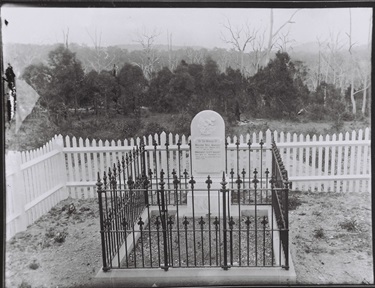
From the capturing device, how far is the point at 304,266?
537cm

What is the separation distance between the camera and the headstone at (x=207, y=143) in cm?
672

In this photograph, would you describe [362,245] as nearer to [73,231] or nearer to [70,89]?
[73,231]

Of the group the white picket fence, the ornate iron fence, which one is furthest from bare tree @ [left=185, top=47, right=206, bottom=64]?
the ornate iron fence

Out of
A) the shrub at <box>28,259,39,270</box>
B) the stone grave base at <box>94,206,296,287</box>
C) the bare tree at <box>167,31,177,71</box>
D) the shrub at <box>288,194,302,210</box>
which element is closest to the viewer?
the stone grave base at <box>94,206,296,287</box>

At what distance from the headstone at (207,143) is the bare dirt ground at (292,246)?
1.87 metres

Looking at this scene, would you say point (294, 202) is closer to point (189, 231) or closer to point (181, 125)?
point (189, 231)

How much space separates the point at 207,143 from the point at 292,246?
2.34 metres

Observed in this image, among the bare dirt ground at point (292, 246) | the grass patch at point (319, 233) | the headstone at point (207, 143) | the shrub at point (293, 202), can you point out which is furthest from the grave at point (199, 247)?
the shrub at point (293, 202)

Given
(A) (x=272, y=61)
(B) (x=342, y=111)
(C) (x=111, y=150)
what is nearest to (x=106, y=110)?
(C) (x=111, y=150)

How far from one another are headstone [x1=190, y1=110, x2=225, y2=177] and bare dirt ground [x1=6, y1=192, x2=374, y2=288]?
1.87 metres

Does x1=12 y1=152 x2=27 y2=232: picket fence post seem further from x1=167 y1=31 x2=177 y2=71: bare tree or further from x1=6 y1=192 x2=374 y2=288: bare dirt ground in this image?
x1=167 y1=31 x2=177 y2=71: bare tree

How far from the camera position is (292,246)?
6.02 meters

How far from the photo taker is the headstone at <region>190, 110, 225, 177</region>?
22.1 feet

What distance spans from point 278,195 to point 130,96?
24.9ft
